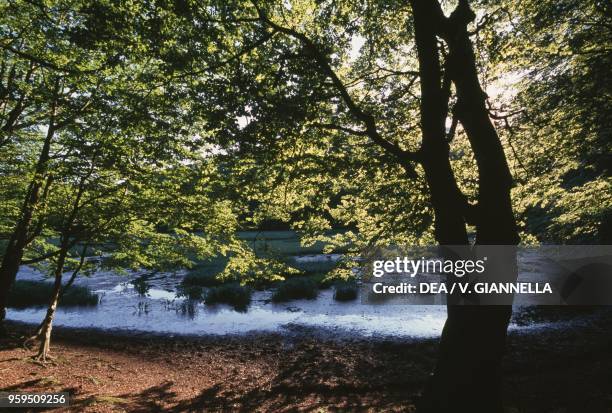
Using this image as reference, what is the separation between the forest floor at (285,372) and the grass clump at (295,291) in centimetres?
915

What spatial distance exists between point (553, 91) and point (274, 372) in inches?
477

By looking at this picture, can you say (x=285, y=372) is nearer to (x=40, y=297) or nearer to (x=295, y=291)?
(x=295, y=291)

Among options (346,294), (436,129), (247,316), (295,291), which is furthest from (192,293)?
(436,129)

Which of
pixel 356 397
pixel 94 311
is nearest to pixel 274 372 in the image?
pixel 356 397

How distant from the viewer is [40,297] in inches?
951

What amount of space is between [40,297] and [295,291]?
17.8 meters

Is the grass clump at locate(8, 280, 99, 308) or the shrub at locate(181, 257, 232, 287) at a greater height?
the shrub at locate(181, 257, 232, 287)

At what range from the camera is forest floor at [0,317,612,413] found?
26.2 feet

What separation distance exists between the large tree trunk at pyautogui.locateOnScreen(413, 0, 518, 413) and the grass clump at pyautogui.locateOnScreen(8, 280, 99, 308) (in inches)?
967

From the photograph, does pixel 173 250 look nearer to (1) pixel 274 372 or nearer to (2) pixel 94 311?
(1) pixel 274 372

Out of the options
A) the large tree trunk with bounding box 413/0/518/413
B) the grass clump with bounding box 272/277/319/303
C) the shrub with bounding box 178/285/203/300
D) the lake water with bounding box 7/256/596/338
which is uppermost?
the large tree trunk with bounding box 413/0/518/413

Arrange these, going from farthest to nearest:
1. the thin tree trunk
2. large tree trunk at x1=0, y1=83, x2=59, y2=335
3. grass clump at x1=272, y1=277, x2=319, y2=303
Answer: grass clump at x1=272, y1=277, x2=319, y2=303
large tree trunk at x1=0, y1=83, x2=59, y2=335
the thin tree trunk

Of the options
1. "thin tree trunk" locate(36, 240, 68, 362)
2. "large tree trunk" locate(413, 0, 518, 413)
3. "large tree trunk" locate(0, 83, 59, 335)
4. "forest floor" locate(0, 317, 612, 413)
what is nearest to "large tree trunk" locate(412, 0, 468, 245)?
"large tree trunk" locate(413, 0, 518, 413)

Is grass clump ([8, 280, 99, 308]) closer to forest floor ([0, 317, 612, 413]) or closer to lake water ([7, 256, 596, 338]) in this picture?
lake water ([7, 256, 596, 338])
